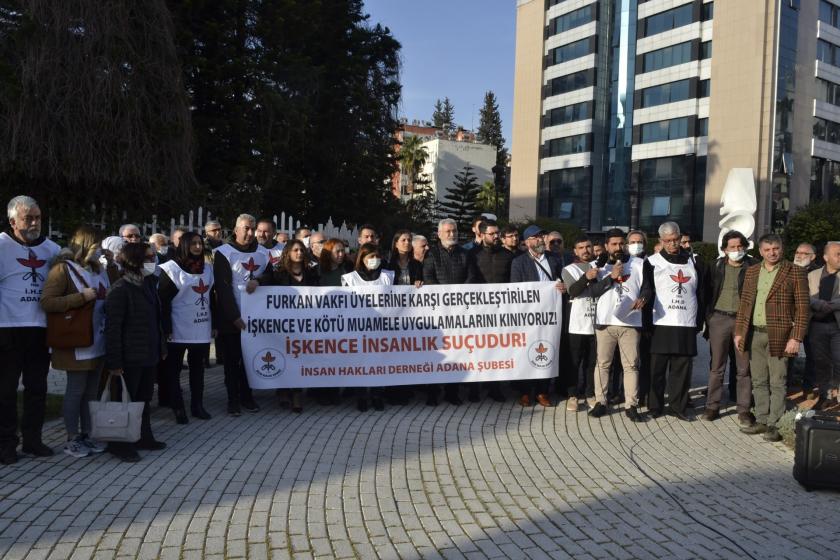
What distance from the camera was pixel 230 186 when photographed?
21922 mm

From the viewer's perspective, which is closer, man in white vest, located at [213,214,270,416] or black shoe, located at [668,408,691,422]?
man in white vest, located at [213,214,270,416]

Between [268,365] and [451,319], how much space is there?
2.17 metres

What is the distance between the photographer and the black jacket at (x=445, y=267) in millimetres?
8711

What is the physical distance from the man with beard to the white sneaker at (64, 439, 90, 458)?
3806 millimetres

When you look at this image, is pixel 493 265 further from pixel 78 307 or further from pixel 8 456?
pixel 8 456


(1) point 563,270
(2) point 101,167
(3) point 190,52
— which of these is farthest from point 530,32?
(1) point 563,270

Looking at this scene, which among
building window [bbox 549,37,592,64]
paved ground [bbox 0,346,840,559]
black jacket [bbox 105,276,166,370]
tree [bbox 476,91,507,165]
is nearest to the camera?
paved ground [bbox 0,346,840,559]

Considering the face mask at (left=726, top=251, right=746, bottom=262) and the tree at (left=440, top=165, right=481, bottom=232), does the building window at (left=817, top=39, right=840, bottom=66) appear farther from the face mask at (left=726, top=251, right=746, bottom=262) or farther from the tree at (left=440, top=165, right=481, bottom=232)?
the face mask at (left=726, top=251, right=746, bottom=262)

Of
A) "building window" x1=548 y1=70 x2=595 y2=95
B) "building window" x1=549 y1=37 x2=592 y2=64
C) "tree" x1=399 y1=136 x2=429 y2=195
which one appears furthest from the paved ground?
"tree" x1=399 y1=136 x2=429 y2=195

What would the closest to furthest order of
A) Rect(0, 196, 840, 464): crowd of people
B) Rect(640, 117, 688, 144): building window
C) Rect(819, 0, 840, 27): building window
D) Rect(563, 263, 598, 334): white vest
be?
Rect(0, 196, 840, 464): crowd of people, Rect(563, 263, 598, 334): white vest, Rect(819, 0, 840, 27): building window, Rect(640, 117, 688, 144): building window

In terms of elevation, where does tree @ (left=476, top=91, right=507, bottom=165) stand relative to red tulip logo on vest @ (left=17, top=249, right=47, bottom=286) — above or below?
above

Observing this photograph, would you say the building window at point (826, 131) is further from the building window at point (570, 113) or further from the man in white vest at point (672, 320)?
the man in white vest at point (672, 320)

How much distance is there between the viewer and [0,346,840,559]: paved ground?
179 inches

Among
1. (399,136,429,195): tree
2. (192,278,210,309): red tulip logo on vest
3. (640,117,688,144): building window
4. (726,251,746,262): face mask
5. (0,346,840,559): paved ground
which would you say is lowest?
(0,346,840,559): paved ground
